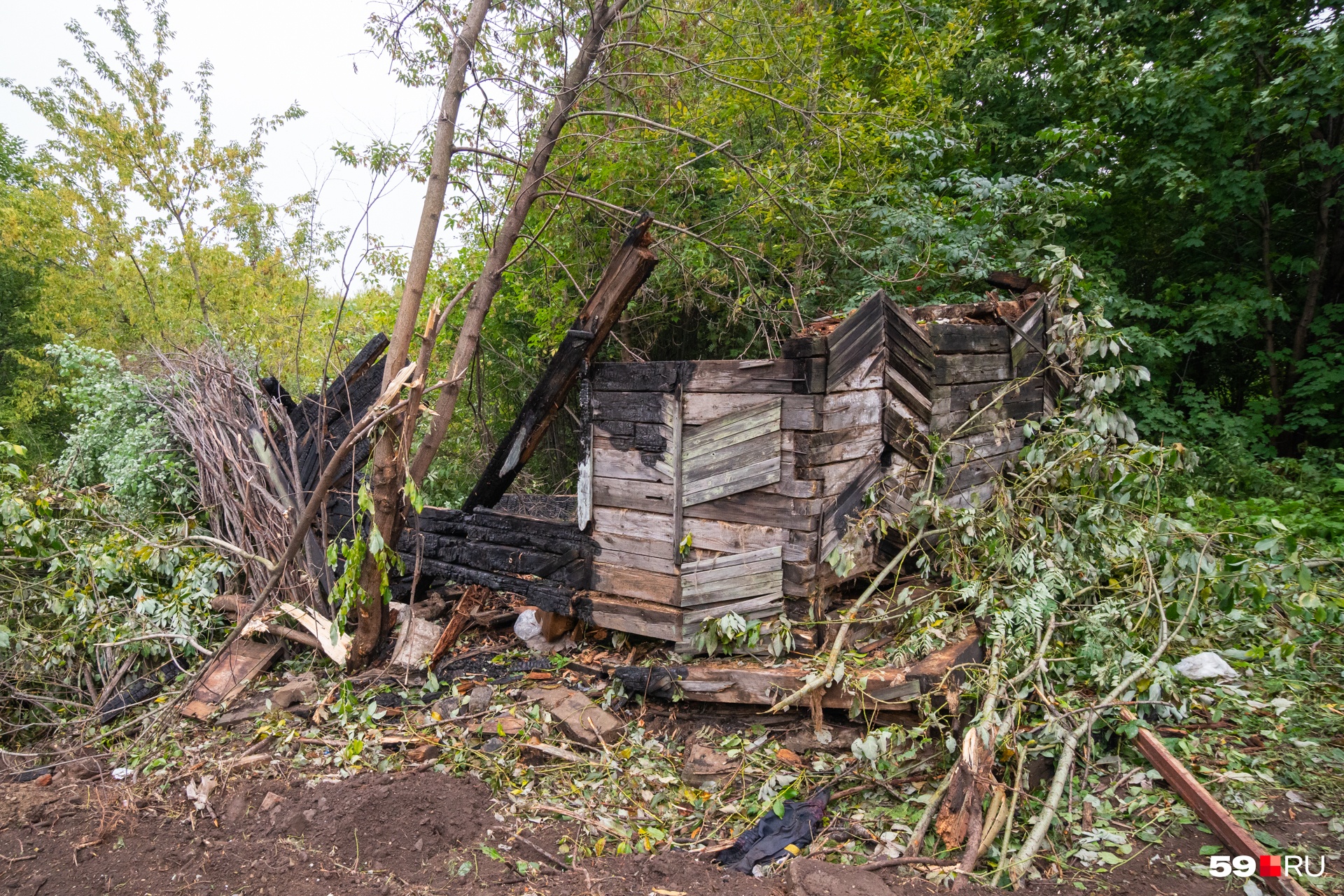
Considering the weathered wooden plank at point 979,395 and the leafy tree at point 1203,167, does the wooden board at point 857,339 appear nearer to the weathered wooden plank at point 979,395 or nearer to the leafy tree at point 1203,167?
the weathered wooden plank at point 979,395

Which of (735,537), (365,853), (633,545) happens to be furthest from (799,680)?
(365,853)

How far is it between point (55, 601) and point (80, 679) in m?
0.63

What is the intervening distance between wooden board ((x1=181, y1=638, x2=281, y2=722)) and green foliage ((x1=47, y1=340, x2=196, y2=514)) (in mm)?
2016

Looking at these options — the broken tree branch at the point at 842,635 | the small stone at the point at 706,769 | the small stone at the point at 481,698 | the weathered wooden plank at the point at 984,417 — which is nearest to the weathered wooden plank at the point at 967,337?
the weathered wooden plank at the point at 984,417

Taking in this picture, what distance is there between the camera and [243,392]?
6.84m

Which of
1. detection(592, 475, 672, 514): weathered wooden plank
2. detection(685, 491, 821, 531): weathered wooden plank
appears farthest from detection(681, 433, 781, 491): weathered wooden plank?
detection(592, 475, 672, 514): weathered wooden plank

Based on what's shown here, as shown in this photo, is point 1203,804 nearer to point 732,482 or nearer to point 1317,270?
point 732,482

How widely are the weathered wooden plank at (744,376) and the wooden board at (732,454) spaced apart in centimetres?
11

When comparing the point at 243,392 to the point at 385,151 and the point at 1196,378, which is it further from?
the point at 1196,378

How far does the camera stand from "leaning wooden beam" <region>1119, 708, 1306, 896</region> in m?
2.51

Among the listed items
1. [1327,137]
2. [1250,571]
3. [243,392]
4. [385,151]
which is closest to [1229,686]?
[1250,571]

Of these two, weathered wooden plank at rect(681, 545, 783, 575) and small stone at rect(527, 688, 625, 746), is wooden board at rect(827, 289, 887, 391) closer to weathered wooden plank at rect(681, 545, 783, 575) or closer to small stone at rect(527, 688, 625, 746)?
weathered wooden plank at rect(681, 545, 783, 575)

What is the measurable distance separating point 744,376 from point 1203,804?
2.88 m

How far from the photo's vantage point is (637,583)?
462cm
